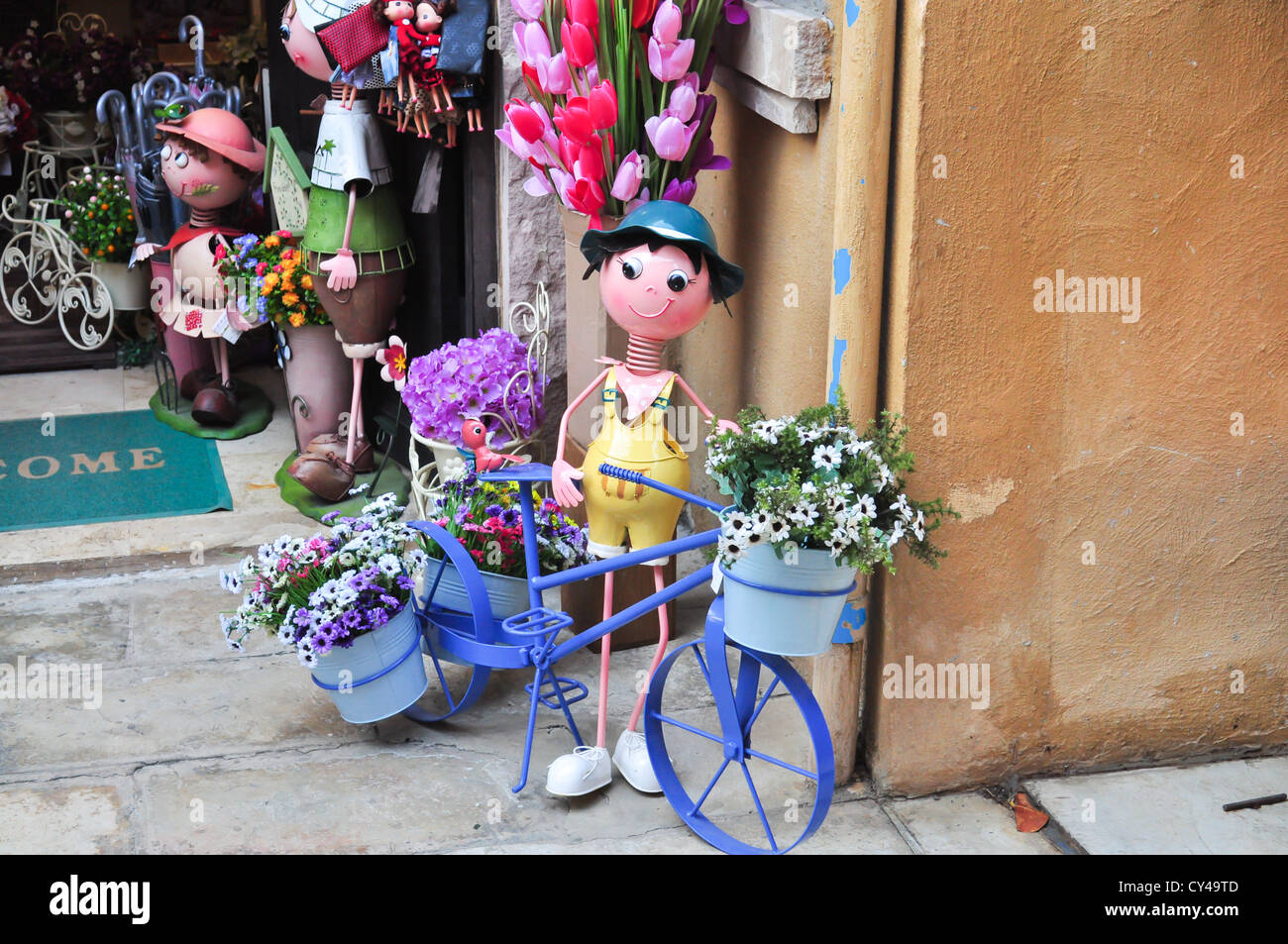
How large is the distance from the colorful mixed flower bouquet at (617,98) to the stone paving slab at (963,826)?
1.79m

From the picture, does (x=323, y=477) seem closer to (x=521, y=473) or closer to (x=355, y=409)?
(x=355, y=409)

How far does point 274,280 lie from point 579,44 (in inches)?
100

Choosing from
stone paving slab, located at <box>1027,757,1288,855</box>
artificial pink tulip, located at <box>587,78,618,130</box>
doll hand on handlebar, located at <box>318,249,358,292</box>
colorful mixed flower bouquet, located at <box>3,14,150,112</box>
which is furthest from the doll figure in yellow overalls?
colorful mixed flower bouquet, located at <box>3,14,150,112</box>

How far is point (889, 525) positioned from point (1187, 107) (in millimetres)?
1339

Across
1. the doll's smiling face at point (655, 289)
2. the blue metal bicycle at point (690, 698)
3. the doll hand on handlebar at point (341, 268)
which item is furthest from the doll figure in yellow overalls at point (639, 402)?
the doll hand on handlebar at point (341, 268)

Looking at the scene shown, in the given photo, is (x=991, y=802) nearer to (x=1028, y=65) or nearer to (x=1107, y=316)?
(x=1107, y=316)

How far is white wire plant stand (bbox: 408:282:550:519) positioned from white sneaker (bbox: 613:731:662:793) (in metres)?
1.06

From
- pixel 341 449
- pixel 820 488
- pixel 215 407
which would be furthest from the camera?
pixel 215 407

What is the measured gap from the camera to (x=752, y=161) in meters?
4.06

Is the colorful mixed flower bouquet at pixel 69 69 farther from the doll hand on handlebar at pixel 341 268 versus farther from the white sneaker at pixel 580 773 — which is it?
the white sneaker at pixel 580 773

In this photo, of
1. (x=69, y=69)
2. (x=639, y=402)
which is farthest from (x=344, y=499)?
(x=69, y=69)

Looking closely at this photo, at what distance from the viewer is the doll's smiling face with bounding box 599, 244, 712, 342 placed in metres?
3.42

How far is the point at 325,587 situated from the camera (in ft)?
11.7

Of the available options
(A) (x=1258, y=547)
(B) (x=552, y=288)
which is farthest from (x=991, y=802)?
(B) (x=552, y=288)
